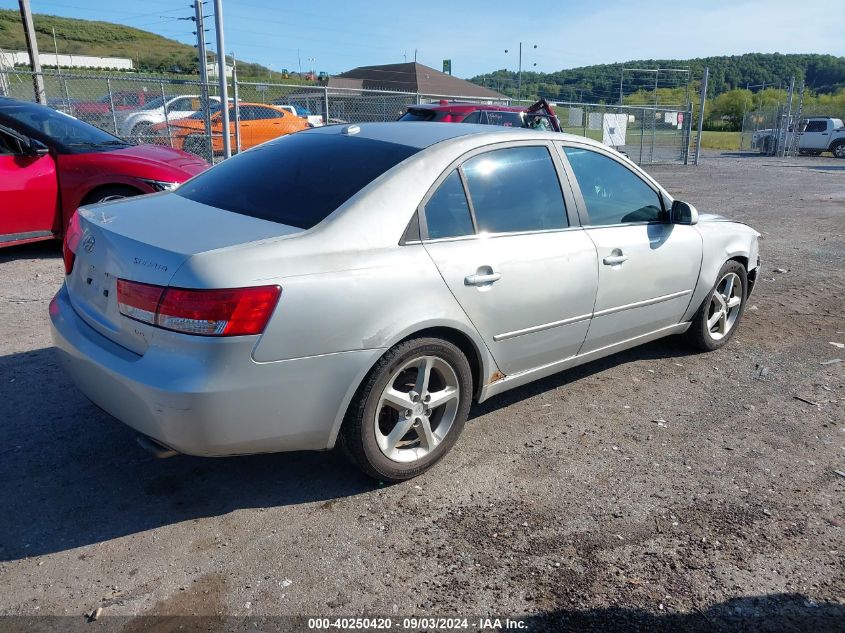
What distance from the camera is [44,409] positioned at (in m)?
3.79

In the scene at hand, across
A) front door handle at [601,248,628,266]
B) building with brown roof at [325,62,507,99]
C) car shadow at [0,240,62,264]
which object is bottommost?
car shadow at [0,240,62,264]

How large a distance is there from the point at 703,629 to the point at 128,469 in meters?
2.56

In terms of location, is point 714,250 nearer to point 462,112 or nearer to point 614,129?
point 462,112

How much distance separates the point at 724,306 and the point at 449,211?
2814mm

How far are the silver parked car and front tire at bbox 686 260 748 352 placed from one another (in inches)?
31.9

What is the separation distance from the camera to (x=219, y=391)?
256 cm

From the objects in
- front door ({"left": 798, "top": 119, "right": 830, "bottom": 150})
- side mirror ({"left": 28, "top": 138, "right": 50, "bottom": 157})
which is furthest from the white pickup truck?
side mirror ({"left": 28, "top": 138, "right": 50, "bottom": 157})

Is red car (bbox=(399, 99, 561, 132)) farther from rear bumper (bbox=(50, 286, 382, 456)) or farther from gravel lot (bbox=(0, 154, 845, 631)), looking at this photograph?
rear bumper (bbox=(50, 286, 382, 456))

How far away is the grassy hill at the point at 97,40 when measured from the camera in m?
77.9

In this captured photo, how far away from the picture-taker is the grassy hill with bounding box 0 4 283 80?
255 ft

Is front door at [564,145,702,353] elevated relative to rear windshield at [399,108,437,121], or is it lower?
lower

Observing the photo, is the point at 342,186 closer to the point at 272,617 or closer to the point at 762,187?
the point at 272,617

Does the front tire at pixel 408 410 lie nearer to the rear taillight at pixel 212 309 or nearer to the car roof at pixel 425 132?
the rear taillight at pixel 212 309

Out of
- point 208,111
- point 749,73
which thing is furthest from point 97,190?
point 749,73
